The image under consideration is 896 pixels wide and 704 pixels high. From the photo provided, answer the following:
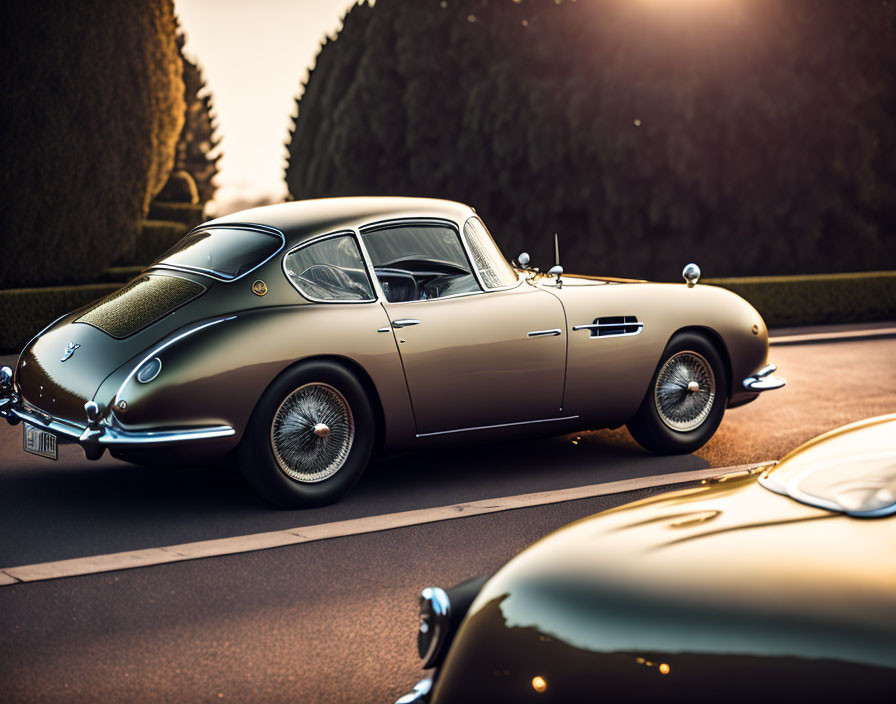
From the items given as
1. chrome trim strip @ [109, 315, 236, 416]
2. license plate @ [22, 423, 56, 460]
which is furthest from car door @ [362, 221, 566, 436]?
license plate @ [22, 423, 56, 460]

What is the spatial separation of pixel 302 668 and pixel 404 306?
9.01ft

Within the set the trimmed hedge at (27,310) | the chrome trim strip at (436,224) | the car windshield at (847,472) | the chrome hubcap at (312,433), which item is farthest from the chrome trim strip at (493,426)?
the trimmed hedge at (27,310)

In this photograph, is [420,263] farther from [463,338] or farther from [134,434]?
[134,434]

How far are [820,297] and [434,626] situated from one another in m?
17.3

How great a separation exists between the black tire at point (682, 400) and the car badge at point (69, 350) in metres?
3.54

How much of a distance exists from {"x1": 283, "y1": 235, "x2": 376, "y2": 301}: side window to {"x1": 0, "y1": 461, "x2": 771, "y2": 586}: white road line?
1288 millimetres

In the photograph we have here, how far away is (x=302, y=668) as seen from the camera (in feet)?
A: 12.4

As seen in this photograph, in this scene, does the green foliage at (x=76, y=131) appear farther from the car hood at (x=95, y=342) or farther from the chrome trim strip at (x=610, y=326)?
the chrome trim strip at (x=610, y=326)

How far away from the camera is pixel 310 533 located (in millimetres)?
5406

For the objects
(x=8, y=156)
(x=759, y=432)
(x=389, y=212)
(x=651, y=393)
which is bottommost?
(x=759, y=432)

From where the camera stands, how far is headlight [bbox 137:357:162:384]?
5.29 m

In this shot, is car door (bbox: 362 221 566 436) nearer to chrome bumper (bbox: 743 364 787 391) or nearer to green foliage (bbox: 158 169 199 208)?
chrome bumper (bbox: 743 364 787 391)

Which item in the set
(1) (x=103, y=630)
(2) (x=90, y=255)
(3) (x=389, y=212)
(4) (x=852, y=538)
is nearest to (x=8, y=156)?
(2) (x=90, y=255)

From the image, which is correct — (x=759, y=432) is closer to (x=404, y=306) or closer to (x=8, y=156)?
(x=404, y=306)
